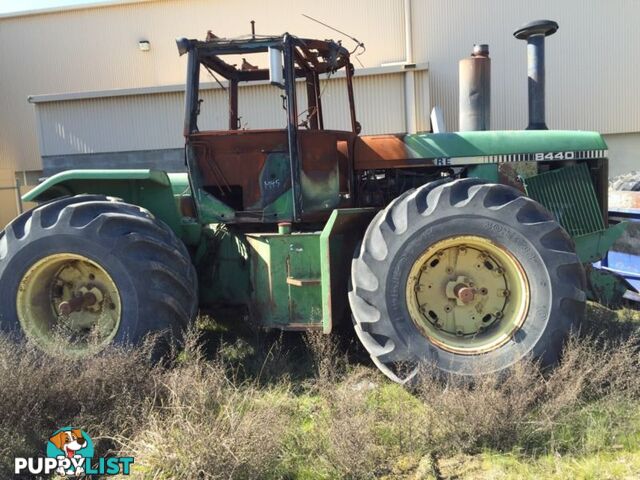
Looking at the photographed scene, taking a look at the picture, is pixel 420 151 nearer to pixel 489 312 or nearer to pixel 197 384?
pixel 489 312

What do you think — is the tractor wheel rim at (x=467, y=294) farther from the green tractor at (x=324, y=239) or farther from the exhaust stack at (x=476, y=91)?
the exhaust stack at (x=476, y=91)

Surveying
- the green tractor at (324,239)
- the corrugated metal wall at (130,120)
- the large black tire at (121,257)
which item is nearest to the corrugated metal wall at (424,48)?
the corrugated metal wall at (130,120)

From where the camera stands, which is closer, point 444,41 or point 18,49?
point 444,41

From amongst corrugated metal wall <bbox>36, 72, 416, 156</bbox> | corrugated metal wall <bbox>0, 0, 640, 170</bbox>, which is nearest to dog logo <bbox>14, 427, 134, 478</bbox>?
corrugated metal wall <bbox>36, 72, 416, 156</bbox>

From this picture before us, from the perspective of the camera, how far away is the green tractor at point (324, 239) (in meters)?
3.76

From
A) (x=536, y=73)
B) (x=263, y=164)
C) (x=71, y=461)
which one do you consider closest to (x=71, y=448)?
(x=71, y=461)

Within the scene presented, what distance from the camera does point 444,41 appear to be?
1716 centimetres

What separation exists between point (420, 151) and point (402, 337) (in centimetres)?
176

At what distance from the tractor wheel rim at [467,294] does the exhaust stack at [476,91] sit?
2.39 meters

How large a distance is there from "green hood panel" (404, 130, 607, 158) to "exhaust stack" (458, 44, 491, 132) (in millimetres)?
1138

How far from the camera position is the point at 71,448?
3.20m

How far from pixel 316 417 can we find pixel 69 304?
7.13ft

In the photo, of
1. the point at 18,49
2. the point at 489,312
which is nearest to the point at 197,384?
the point at 489,312

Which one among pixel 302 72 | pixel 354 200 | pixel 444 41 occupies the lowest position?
pixel 354 200
